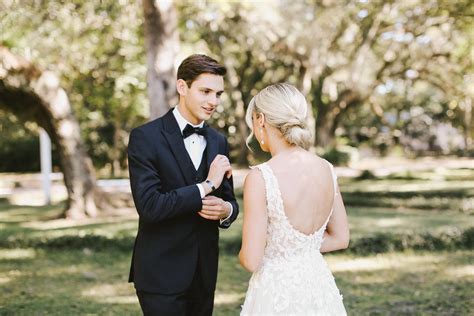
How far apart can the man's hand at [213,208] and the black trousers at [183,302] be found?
352 mm

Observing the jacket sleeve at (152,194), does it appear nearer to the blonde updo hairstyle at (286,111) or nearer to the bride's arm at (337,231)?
the blonde updo hairstyle at (286,111)

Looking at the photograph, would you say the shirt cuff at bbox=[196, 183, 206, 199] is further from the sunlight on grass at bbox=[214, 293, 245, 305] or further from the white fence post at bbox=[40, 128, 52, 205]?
the white fence post at bbox=[40, 128, 52, 205]

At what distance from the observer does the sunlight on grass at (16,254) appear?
29.5 ft

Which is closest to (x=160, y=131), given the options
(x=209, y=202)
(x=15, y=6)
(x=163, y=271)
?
(x=209, y=202)

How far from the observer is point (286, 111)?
9.37ft

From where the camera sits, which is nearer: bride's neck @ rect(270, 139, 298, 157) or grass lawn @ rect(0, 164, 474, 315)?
bride's neck @ rect(270, 139, 298, 157)

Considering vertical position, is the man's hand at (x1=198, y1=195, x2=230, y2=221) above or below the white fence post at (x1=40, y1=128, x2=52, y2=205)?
above

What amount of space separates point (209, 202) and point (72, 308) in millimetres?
3955

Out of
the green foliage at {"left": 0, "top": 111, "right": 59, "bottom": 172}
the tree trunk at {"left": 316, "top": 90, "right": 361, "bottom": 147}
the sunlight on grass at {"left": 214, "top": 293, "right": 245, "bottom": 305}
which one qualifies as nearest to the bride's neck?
the sunlight on grass at {"left": 214, "top": 293, "right": 245, "bottom": 305}

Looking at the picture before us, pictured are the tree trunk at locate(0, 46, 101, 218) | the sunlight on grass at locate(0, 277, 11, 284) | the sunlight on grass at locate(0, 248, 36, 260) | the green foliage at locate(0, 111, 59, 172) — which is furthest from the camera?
the green foliage at locate(0, 111, 59, 172)

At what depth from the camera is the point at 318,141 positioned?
88.1ft

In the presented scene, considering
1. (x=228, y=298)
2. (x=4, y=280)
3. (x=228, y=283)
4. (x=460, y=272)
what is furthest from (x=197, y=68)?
(x=460, y=272)

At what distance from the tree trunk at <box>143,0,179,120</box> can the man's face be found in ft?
22.5

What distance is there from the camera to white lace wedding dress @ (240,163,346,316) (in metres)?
3.06
